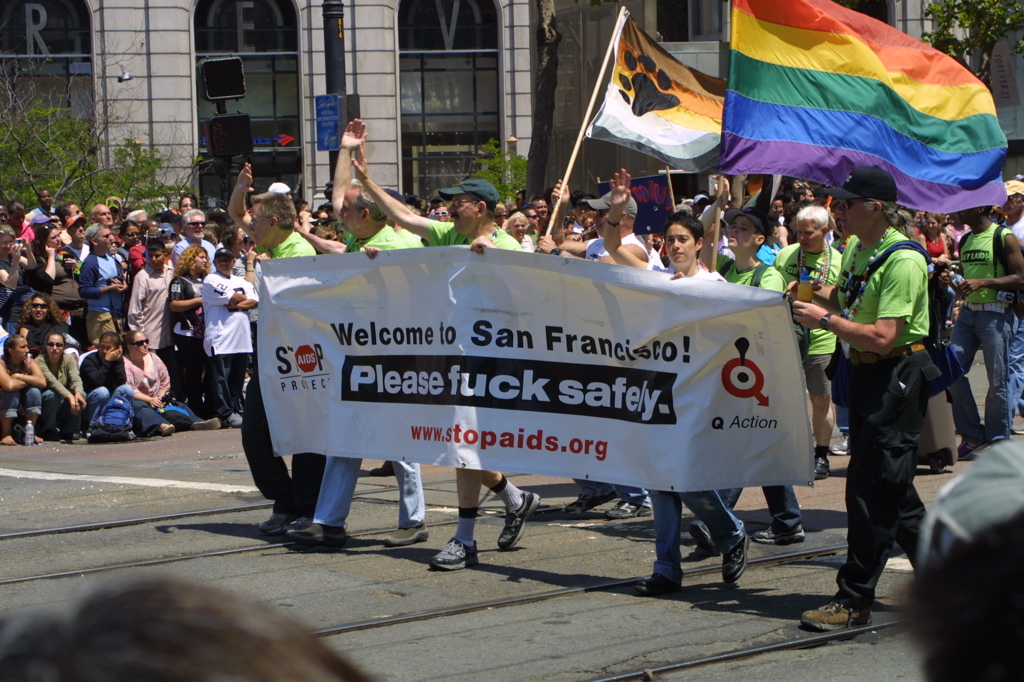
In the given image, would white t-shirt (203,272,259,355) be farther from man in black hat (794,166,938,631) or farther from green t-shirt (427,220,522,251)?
man in black hat (794,166,938,631)

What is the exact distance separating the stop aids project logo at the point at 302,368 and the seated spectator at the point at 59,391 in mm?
6224

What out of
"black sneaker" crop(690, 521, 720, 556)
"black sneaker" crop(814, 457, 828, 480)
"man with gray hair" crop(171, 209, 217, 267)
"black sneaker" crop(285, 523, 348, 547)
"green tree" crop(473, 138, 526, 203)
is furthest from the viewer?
"green tree" crop(473, 138, 526, 203)

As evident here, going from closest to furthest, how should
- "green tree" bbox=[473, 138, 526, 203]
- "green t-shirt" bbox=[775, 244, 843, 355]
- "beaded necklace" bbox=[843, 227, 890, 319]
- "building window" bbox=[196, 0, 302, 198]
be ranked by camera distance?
"beaded necklace" bbox=[843, 227, 890, 319]
"green t-shirt" bbox=[775, 244, 843, 355]
"green tree" bbox=[473, 138, 526, 203]
"building window" bbox=[196, 0, 302, 198]

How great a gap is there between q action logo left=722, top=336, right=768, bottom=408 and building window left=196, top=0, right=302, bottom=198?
27940 millimetres

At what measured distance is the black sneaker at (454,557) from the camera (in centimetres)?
714

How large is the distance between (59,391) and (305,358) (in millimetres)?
6458

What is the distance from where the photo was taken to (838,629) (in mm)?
5801

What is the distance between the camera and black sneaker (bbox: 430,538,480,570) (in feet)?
23.4

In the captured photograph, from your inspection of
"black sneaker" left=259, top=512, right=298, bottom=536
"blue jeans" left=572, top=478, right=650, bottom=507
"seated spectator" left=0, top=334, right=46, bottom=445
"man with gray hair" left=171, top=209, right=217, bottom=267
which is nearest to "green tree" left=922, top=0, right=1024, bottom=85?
"man with gray hair" left=171, top=209, right=217, bottom=267

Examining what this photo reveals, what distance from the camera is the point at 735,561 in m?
6.64

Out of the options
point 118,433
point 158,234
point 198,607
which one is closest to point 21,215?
point 158,234

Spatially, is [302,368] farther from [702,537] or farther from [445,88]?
[445,88]

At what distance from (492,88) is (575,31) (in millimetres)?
9792

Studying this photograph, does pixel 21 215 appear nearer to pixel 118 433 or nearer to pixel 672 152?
pixel 118 433
